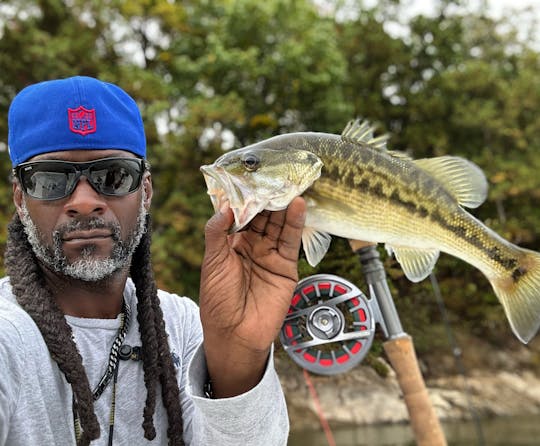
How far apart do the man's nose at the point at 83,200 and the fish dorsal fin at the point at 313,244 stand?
66cm

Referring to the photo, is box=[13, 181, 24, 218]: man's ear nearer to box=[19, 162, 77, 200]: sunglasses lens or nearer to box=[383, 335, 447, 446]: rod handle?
box=[19, 162, 77, 200]: sunglasses lens

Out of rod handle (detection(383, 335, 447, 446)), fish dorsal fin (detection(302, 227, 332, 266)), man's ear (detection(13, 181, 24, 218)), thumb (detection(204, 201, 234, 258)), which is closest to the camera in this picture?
thumb (detection(204, 201, 234, 258))

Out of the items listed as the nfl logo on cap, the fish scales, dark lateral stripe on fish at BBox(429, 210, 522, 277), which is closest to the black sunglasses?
the nfl logo on cap

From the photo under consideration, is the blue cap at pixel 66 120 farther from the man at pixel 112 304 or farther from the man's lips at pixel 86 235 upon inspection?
the man's lips at pixel 86 235

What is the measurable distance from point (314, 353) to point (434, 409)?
0.58 metres

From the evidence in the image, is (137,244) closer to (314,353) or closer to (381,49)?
(314,353)

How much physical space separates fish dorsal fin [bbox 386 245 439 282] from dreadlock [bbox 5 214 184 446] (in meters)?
0.83

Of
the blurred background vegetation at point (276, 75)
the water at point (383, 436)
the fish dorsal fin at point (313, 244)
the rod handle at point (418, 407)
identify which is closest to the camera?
the fish dorsal fin at point (313, 244)

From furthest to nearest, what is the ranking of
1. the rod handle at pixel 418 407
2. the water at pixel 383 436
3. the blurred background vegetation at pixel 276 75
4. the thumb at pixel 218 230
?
the blurred background vegetation at pixel 276 75 → the water at pixel 383 436 → the rod handle at pixel 418 407 → the thumb at pixel 218 230

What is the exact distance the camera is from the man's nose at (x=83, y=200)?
2006 mm

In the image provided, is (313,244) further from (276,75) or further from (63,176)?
(276,75)

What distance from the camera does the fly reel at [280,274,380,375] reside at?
213cm

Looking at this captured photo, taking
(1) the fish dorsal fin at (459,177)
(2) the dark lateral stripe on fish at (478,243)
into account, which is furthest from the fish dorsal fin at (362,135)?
(2) the dark lateral stripe on fish at (478,243)

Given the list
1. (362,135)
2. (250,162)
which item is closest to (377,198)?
(362,135)
